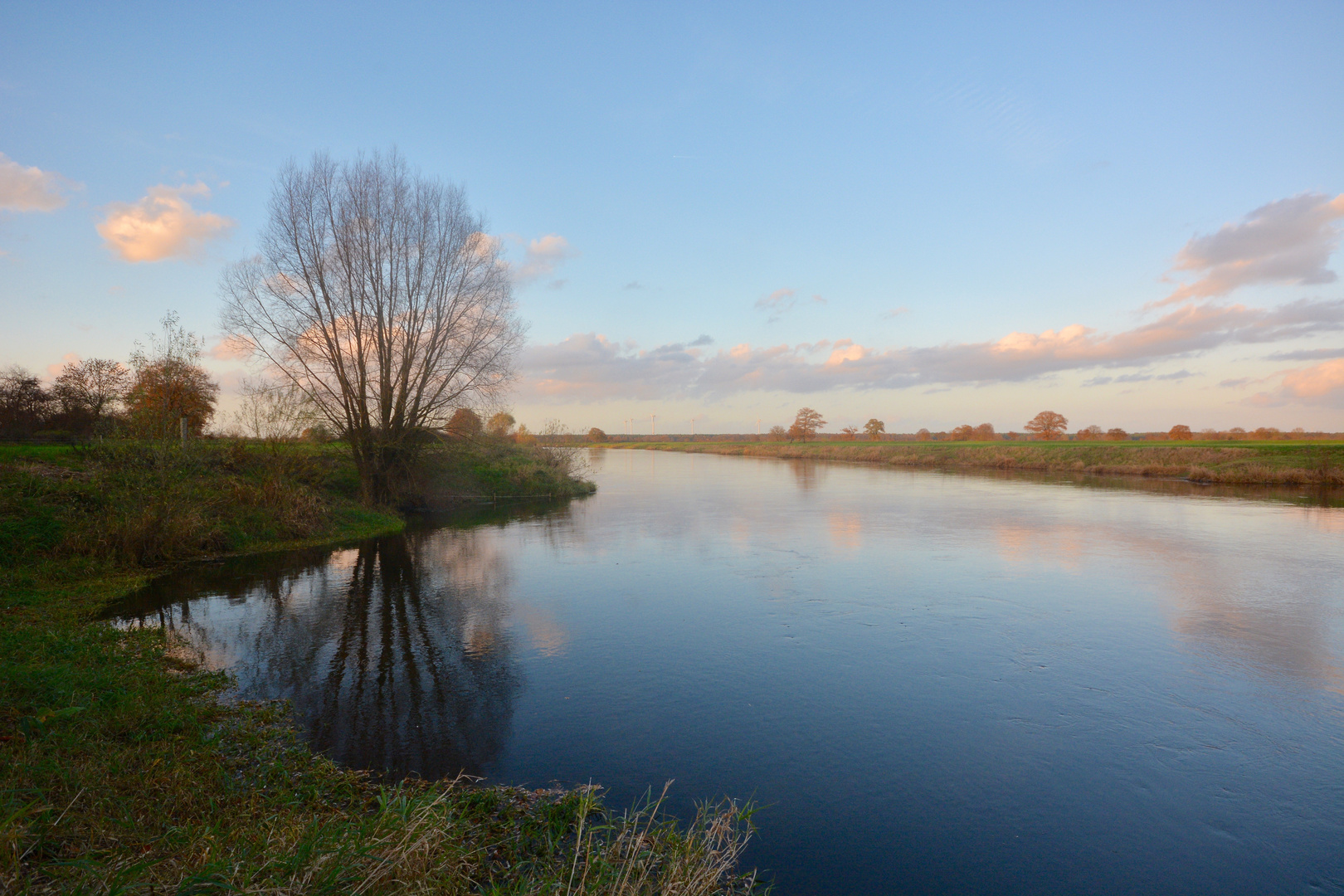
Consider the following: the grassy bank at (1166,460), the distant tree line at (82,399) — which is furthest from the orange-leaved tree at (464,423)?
the grassy bank at (1166,460)

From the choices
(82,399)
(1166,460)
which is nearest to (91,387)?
(82,399)

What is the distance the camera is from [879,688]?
20.4ft

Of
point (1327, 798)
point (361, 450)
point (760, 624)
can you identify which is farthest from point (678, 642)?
point (361, 450)

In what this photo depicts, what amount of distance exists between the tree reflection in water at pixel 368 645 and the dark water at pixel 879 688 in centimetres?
4

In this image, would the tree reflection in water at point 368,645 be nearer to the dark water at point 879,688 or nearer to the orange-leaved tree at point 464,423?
the dark water at point 879,688

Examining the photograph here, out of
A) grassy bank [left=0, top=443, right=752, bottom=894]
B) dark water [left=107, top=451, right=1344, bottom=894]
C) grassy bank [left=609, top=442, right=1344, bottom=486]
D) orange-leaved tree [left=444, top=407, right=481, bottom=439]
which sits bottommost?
dark water [left=107, top=451, right=1344, bottom=894]

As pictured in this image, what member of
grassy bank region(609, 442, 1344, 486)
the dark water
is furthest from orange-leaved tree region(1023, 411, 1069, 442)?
the dark water

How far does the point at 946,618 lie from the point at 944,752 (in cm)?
390

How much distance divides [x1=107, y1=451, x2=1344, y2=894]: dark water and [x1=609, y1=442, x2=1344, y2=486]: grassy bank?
21971mm

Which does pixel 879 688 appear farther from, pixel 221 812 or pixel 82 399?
pixel 82 399

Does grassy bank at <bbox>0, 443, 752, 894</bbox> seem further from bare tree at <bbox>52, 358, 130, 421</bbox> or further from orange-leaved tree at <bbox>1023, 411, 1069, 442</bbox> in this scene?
orange-leaved tree at <bbox>1023, 411, 1069, 442</bbox>

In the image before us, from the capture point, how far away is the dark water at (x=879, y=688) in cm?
396

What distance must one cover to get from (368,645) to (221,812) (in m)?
4.20

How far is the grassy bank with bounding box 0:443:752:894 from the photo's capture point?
2674 mm
